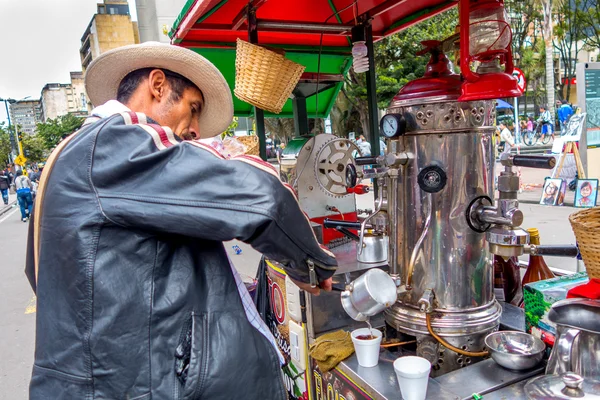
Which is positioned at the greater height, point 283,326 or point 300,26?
point 300,26

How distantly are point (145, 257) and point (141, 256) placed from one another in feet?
0.03

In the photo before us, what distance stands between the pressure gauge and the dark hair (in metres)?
0.72

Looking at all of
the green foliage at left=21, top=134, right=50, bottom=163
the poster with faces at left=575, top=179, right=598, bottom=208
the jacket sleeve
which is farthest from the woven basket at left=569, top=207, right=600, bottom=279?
the green foliage at left=21, top=134, right=50, bottom=163

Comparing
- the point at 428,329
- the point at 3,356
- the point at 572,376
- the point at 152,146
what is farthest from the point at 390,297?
the point at 3,356

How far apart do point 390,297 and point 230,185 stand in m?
0.82

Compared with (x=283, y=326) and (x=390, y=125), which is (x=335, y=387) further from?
(x=390, y=125)

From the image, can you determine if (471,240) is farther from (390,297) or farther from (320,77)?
(320,77)

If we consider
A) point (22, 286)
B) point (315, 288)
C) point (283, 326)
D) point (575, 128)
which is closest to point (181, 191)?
point (315, 288)

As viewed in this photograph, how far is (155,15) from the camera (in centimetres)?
893

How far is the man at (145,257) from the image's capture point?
3.26 feet

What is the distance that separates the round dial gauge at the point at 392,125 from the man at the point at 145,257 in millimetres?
637

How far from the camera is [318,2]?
9.34ft

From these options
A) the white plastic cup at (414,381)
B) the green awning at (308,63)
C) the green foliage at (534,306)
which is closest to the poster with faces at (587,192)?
the green awning at (308,63)

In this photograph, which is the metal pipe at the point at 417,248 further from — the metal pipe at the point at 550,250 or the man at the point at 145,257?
the man at the point at 145,257
